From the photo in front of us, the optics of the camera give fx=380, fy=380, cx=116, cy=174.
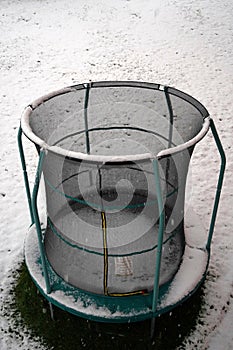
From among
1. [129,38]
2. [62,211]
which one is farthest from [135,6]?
[62,211]

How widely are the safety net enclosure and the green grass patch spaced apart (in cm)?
26

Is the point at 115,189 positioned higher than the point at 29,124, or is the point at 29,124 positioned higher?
the point at 29,124

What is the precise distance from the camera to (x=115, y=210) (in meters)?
2.53

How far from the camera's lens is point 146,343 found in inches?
82.5

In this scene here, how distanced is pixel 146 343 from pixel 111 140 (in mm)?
1350

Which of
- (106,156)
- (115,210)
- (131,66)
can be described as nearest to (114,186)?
(115,210)

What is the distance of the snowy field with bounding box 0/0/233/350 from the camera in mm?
2500

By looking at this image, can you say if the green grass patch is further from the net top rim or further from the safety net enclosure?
the net top rim

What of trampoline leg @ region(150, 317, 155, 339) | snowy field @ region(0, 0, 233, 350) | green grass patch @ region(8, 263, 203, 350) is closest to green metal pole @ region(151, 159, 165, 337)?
trampoline leg @ region(150, 317, 155, 339)

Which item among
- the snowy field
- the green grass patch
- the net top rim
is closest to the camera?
the net top rim

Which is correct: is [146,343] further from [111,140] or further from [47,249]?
[111,140]

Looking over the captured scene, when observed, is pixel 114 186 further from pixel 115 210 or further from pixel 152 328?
pixel 152 328

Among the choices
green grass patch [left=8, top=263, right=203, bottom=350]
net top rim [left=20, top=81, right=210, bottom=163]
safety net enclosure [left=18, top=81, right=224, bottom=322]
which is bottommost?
green grass patch [left=8, top=263, right=203, bottom=350]

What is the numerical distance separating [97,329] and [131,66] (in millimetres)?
3893
